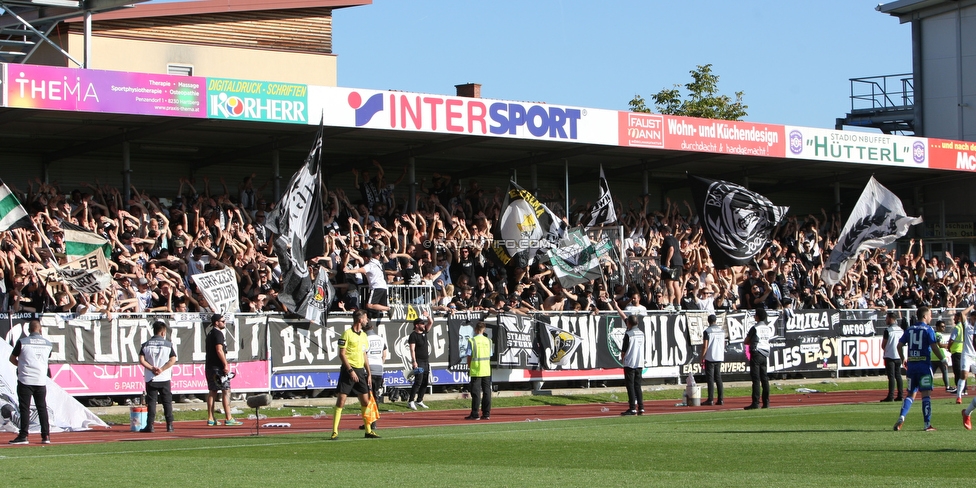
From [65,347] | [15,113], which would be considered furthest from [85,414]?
[15,113]

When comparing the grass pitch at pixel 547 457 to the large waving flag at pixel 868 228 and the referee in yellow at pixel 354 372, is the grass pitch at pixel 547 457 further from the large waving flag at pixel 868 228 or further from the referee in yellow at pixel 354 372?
the large waving flag at pixel 868 228

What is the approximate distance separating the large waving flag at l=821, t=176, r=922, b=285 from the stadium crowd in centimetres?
177

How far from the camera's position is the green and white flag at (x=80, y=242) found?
22125 mm

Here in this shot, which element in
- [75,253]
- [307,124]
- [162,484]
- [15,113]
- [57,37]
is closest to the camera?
[162,484]

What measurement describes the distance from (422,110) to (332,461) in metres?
15.3

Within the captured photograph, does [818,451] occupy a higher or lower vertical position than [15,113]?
lower

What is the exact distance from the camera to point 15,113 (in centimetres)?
2420

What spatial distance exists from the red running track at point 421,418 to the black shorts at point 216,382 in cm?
67

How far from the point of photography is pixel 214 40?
36625 millimetres

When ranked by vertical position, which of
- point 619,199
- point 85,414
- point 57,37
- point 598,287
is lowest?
point 85,414

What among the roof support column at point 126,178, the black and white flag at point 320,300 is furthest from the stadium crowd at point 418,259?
the black and white flag at point 320,300

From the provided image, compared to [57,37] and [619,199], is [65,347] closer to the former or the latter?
[57,37]

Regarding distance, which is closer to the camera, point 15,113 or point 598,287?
point 15,113

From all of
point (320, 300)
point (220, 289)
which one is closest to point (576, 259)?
point (320, 300)
